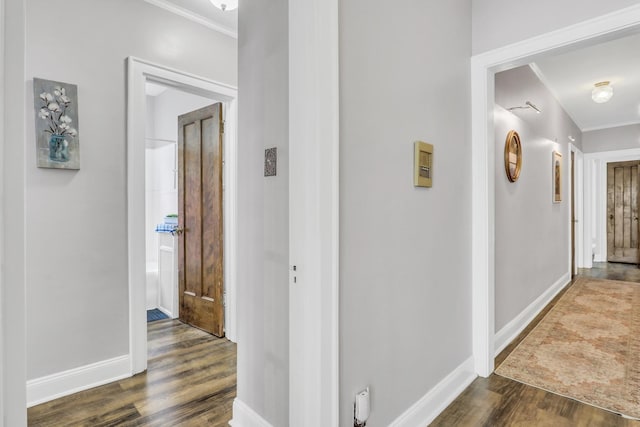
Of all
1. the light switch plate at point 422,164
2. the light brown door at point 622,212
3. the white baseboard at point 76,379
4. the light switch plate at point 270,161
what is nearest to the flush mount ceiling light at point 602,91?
the light switch plate at point 422,164

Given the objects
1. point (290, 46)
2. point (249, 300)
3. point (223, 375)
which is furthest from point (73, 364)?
point (290, 46)

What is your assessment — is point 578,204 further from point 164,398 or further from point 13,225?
point 13,225

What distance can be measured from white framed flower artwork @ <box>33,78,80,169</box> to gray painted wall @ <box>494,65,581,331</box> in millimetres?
2979

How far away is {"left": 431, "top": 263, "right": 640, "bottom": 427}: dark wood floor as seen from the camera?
1.86 metres

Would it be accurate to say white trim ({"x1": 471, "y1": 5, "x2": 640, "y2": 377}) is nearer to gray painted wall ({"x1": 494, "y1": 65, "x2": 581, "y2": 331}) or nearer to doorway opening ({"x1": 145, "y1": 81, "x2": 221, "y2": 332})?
gray painted wall ({"x1": 494, "y1": 65, "x2": 581, "y2": 331})

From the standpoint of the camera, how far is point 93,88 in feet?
7.50

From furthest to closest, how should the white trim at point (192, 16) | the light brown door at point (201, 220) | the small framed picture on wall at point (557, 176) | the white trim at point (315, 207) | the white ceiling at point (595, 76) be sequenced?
the small framed picture on wall at point (557, 176) < the white ceiling at point (595, 76) < the light brown door at point (201, 220) < the white trim at point (192, 16) < the white trim at point (315, 207)

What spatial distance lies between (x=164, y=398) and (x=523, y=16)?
127 inches

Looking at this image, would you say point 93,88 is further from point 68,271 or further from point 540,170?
point 540,170

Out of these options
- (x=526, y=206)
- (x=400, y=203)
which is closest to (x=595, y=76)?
(x=526, y=206)

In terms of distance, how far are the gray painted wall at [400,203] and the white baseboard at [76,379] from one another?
179 cm

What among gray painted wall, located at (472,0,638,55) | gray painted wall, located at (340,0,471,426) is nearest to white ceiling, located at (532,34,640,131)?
gray painted wall, located at (472,0,638,55)

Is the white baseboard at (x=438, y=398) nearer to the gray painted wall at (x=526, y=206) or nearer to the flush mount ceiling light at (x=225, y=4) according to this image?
the gray painted wall at (x=526, y=206)

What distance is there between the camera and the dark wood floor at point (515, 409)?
6.09 feet
